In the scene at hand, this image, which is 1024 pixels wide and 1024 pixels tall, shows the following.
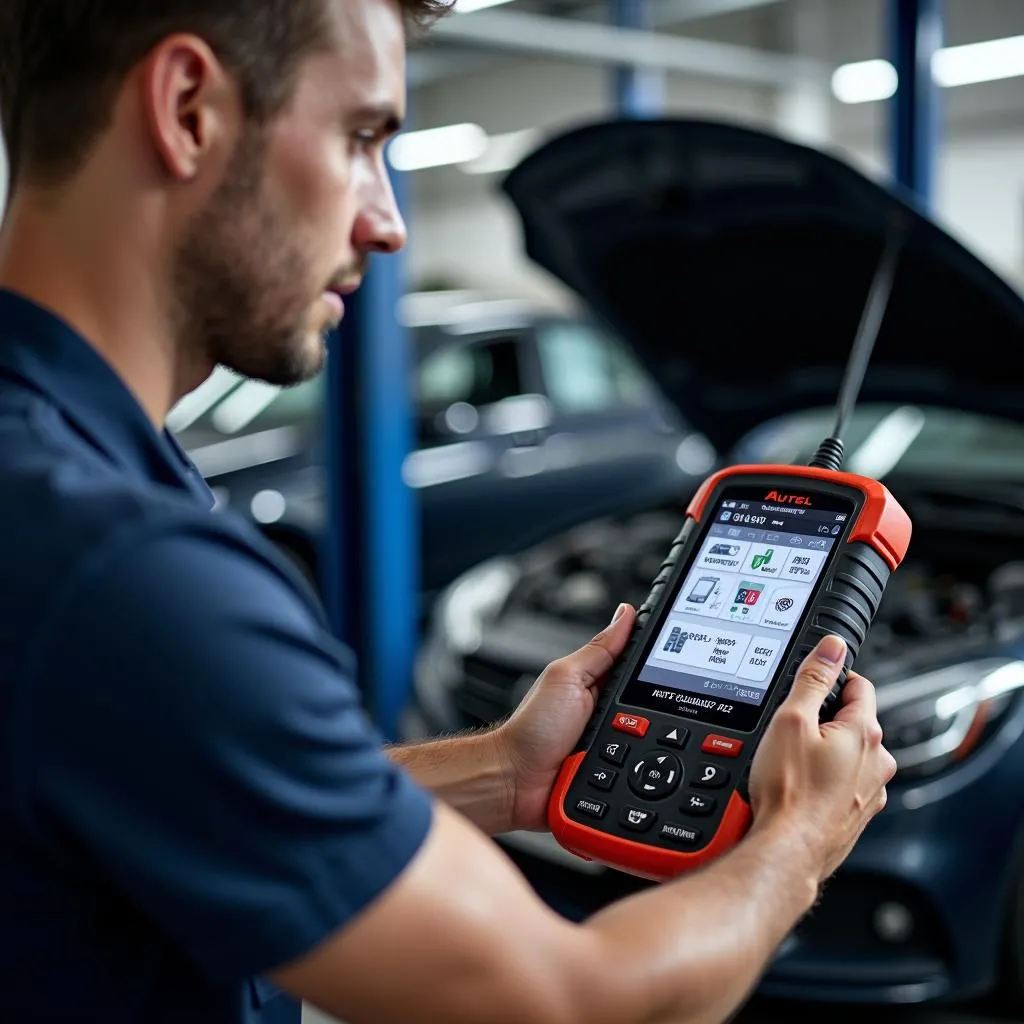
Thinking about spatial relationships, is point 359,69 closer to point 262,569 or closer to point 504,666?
point 262,569

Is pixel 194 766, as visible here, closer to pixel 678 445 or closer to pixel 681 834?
pixel 681 834

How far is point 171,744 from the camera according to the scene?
2.34ft

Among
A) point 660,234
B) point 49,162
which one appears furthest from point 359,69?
point 660,234

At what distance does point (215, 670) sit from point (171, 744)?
0.05 metres

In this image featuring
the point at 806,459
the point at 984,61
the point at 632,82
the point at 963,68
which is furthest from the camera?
the point at 963,68

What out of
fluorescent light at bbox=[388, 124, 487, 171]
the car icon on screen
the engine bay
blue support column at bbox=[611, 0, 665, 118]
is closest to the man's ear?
the car icon on screen

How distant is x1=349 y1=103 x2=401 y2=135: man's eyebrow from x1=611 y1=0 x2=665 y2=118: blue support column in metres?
4.76

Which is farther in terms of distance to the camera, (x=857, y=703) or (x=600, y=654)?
(x=600, y=654)

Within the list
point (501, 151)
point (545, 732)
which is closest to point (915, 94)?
point (545, 732)

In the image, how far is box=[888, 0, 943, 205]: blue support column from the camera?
441cm

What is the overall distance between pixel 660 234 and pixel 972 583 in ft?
4.32

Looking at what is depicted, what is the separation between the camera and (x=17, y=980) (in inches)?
31.5

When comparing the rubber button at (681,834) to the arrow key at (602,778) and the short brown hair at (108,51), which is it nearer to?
the arrow key at (602,778)

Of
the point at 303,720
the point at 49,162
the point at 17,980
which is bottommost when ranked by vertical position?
the point at 17,980
